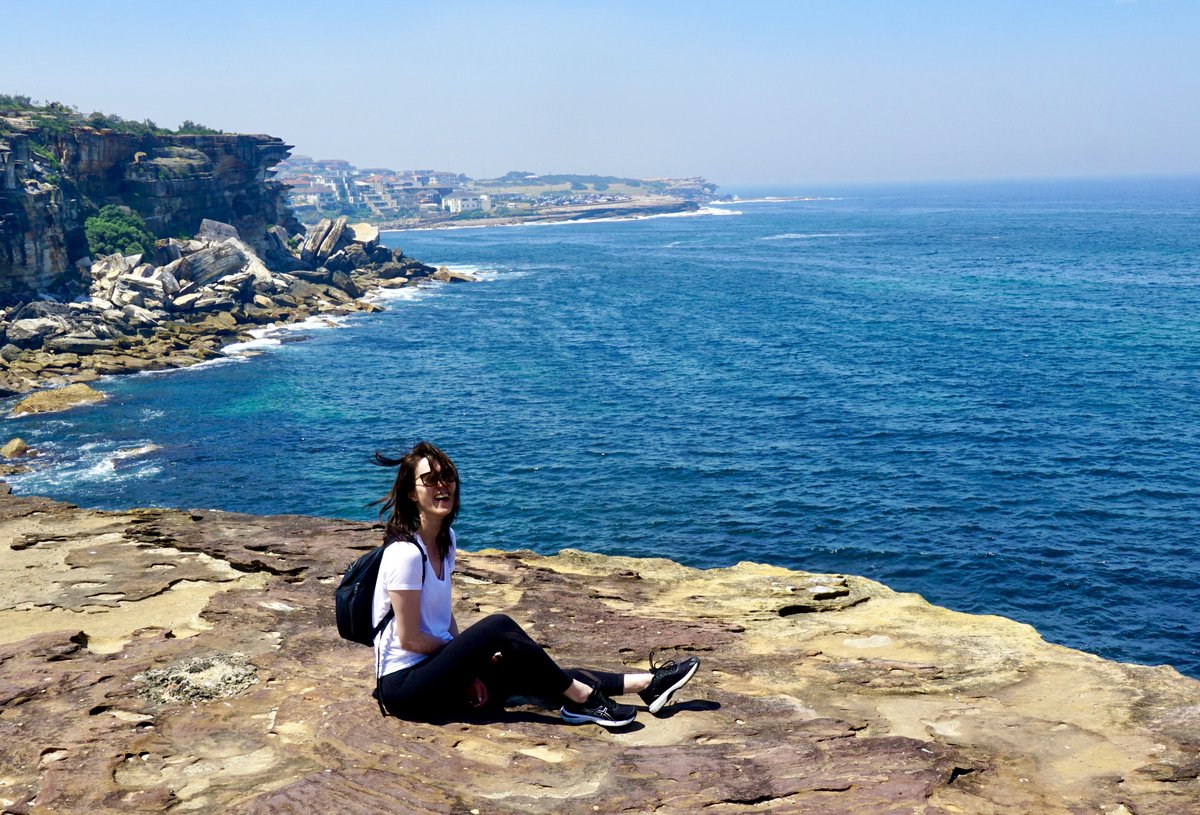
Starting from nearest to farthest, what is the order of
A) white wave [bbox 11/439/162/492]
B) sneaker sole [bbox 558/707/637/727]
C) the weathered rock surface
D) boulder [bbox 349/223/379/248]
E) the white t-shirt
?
the white t-shirt < sneaker sole [bbox 558/707/637/727] < white wave [bbox 11/439/162/492] < the weathered rock surface < boulder [bbox 349/223/379/248]

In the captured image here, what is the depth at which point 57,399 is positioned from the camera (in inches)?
2114

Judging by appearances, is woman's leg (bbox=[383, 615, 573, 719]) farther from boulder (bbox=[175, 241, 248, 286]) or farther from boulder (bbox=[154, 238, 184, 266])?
boulder (bbox=[154, 238, 184, 266])

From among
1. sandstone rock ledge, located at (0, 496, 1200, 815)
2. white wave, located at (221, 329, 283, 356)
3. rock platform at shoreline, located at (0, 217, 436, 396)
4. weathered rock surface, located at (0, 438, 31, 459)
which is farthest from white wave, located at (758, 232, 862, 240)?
sandstone rock ledge, located at (0, 496, 1200, 815)

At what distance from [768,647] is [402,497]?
6.23 metres

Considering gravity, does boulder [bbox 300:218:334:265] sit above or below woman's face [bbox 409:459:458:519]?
above

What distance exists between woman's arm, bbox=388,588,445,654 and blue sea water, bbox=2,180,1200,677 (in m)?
23.7

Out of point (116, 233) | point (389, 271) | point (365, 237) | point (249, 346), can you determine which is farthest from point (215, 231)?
point (249, 346)

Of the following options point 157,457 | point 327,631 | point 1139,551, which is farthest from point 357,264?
point 327,631

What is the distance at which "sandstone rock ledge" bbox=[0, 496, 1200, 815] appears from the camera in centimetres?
795

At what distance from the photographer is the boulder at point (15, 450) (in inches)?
1738

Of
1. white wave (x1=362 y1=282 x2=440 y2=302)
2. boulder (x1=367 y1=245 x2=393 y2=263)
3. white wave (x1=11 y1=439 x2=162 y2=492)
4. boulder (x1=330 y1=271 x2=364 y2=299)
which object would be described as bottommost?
white wave (x1=11 y1=439 x2=162 y2=492)

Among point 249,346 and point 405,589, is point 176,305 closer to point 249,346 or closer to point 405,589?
point 249,346

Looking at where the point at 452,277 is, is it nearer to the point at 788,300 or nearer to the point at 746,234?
the point at 788,300

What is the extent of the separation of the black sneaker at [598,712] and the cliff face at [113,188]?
70.9 meters
